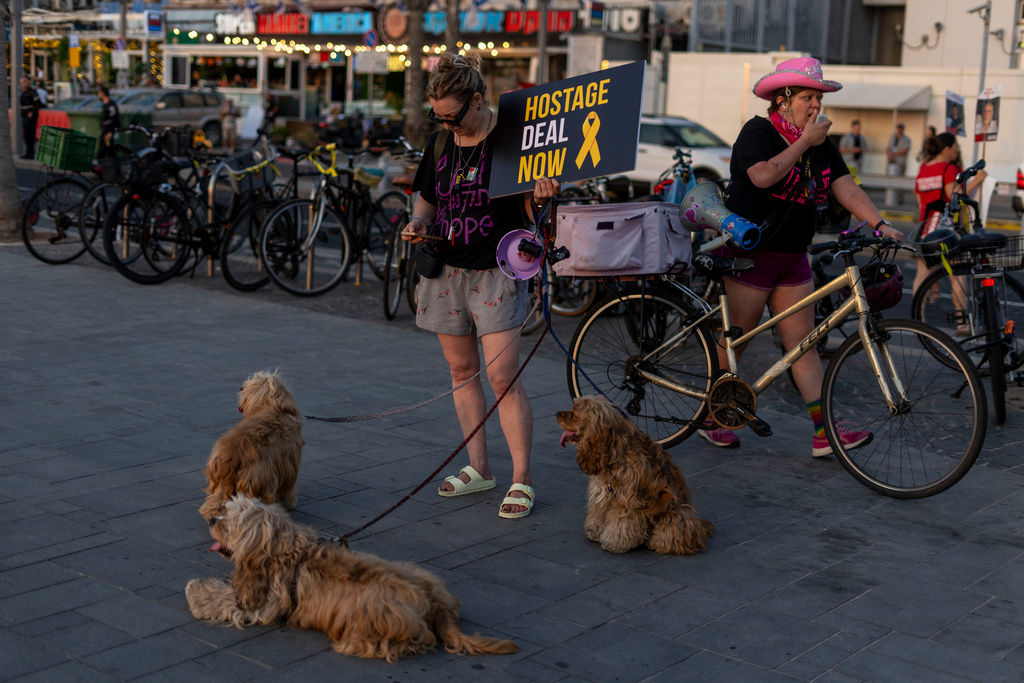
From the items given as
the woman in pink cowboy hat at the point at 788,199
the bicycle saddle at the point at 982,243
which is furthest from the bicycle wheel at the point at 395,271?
the bicycle saddle at the point at 982,243

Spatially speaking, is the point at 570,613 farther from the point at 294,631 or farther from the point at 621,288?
the point at 621,288

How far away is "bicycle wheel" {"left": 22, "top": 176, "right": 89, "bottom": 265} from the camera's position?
1082 cm

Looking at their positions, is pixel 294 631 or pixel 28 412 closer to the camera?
pixel 294 631

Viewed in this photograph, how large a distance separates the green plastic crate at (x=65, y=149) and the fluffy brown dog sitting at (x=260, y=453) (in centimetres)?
765

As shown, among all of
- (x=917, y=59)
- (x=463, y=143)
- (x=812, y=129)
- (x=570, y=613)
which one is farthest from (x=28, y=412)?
(x=917, y=59)

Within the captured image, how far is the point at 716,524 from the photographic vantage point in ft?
15.1

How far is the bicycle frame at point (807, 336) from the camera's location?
4879mm

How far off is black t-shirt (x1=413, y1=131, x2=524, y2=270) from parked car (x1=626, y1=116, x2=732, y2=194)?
688 inches

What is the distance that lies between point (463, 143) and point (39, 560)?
235 cm

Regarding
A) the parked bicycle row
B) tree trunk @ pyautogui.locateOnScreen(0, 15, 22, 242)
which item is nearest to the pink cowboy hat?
the parked bicycle row

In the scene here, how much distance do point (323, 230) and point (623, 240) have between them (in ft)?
16.6

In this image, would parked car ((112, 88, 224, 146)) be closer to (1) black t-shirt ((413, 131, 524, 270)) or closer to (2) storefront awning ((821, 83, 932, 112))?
(2) storefront awning ((821, 83, 932, 112))

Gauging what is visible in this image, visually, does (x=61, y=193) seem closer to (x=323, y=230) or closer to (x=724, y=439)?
(x=323, y=230)

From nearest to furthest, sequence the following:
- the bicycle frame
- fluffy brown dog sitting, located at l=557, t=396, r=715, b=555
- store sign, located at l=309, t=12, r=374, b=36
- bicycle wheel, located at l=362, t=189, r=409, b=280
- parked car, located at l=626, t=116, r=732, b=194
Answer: fluffy brown dog sitting, located at l=557, t=396, r=715, b=555 → the bicycle frame → bicycle wheel, located at l=362, t=189, r=409, b=280 → parked car, located at l=626, t=116, r=732, b=194 → store sign, located at l=309, t=12, r=374, b=36
